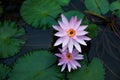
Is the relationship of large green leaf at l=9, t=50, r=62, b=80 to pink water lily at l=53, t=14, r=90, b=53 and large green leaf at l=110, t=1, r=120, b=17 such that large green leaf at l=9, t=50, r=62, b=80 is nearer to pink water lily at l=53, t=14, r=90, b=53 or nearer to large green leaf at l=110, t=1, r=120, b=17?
pink water lily at l=53, t=14, r=90, b=53

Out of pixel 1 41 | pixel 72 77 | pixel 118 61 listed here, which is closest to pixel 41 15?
pixel 1 41

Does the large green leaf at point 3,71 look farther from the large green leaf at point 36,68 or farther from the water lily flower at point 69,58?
the water lily flower at point 69,58

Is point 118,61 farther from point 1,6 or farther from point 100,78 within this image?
point 1,6

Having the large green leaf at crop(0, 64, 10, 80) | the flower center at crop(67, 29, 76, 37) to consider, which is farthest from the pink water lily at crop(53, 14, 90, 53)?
the large green leaf at crop(0, 64, 10, 80)

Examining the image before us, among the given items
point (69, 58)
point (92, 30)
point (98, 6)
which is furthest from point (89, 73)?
point (98, 6)

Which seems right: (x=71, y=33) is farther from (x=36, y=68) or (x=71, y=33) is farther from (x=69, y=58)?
(x=36, y=68)
